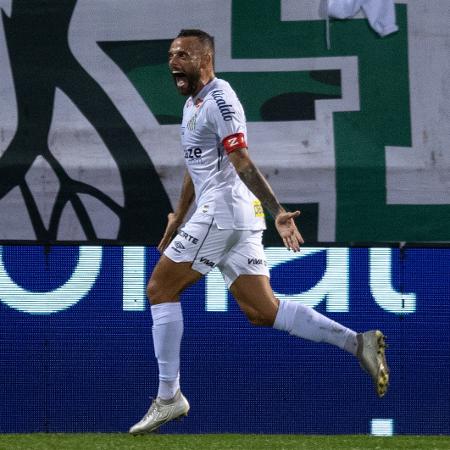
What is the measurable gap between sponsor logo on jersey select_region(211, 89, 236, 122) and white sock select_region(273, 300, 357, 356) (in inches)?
32.0

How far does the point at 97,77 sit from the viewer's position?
24.9ft

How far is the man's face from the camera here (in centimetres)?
496

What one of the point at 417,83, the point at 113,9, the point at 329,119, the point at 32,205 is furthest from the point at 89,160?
the point at 417,83

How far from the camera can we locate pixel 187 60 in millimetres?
4969

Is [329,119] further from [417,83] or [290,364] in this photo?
[290,364]

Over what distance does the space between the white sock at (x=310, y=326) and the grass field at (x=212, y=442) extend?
1.59 feet

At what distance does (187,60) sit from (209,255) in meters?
0.81

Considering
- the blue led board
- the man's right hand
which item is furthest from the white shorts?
the blue led board

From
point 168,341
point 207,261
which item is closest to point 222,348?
point 168,341

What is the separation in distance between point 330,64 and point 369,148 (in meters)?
0.60

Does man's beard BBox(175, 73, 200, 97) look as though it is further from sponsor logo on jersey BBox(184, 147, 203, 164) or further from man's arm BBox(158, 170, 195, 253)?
man's arm BBox(158, 170, 195, 253)

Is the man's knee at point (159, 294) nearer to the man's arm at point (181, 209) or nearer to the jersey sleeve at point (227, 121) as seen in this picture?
the man's arm at point (181, 209)

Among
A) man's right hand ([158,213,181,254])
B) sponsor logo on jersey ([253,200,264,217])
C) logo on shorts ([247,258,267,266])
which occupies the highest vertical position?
sponsor logo on jersey ([253,200,264,217])

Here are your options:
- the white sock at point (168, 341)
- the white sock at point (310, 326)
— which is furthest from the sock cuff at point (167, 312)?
the white sock at point (310, 326)
